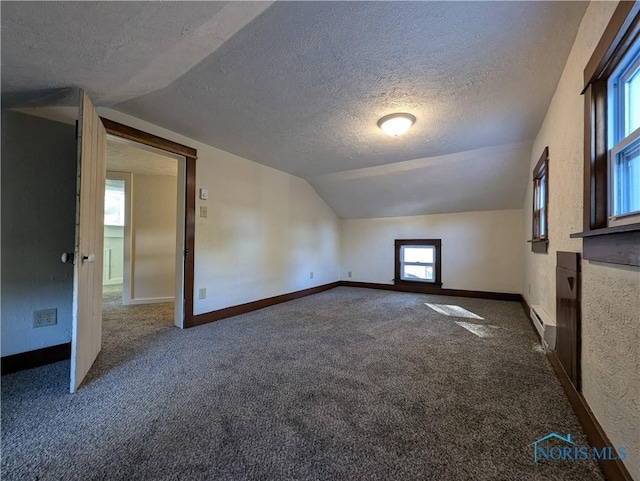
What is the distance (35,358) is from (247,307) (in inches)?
73.9

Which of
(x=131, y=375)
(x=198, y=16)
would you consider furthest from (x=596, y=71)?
(x=131, y=375)

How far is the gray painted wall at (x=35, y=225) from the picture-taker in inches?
74.6

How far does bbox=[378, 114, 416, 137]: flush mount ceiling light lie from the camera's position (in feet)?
7.46

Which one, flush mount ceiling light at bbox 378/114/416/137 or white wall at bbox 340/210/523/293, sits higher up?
flush mount ceiling light at bbox 378/114/416/137

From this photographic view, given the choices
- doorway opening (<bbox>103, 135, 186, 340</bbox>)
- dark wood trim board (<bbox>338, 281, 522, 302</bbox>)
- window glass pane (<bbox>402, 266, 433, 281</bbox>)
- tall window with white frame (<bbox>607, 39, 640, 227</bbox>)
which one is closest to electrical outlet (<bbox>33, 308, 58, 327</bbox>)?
doorway opening (<bbox>103, 135, 186, 340</bbox>)

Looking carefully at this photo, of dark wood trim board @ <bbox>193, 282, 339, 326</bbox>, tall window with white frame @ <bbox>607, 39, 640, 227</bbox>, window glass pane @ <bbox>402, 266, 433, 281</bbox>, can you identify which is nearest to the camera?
tall window with white frame @ <bbox>607, 39, 640, 227</bbox>

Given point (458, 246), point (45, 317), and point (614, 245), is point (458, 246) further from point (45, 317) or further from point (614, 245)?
point (45, 317)

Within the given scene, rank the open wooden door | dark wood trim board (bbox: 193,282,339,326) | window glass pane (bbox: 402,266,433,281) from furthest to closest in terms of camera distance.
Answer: window glass pane (bbox: 402,266,433,281) → dark wood trim board (bbox: 193,282,339,326) → the open wooden door

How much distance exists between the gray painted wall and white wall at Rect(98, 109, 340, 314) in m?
0.49

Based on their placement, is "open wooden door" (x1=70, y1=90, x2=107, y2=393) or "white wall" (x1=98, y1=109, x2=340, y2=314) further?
"white wall" (x1=98, y1=109, x2=340, y2=314)

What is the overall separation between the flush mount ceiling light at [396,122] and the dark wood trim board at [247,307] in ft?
8.65

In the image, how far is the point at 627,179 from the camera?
1.12 m

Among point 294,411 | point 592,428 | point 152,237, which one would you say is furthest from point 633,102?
point 152,237

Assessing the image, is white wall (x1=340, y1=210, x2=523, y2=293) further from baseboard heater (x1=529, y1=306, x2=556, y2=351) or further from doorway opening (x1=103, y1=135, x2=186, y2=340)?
doorway opening (x1=103, y1=135, x2=186, y2=340)
